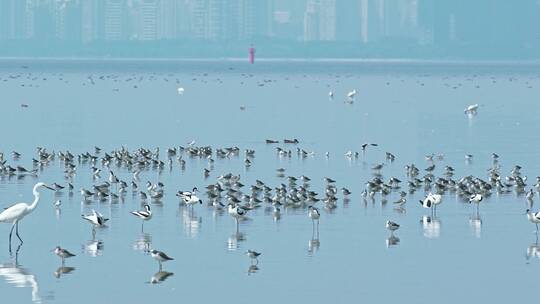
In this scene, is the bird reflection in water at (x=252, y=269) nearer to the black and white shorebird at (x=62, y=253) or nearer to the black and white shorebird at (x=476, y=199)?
the black and white shorebird at (x=62, y=253)

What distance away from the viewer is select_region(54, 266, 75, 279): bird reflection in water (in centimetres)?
2102

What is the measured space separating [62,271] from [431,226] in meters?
7.44

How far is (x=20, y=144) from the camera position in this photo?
43.7 m

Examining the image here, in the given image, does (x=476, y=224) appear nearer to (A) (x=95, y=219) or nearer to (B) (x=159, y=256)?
(A) (x=95, y=219)

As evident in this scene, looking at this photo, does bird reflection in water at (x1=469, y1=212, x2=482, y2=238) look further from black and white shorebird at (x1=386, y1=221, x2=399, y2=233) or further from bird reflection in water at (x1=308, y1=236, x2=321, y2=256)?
bird reflection in water at (x1=308, y1=236, x2=321, y2=256)

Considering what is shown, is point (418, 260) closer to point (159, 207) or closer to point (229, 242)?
point (229, 242)

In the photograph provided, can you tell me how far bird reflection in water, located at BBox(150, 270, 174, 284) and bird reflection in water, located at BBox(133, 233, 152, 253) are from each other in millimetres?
1924

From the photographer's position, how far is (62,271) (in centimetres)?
2128

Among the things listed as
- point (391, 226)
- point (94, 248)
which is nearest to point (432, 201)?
point (391, 226)

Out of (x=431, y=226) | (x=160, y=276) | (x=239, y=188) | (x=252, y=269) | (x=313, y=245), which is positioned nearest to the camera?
(x=160, y=276)

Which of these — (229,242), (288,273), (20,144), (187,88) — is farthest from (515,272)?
(187,88)

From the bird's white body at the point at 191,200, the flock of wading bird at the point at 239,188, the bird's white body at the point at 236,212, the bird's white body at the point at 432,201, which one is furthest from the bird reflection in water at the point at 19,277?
the bird's white body at the point at 432,201

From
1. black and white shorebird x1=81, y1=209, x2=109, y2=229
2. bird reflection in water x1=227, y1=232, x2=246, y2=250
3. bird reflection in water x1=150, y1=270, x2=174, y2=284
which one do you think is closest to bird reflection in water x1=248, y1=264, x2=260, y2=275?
bird reflection in water x1=150, y1=270, x2=174, y2=284

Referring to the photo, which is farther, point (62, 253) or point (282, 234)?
point (282, 234)
